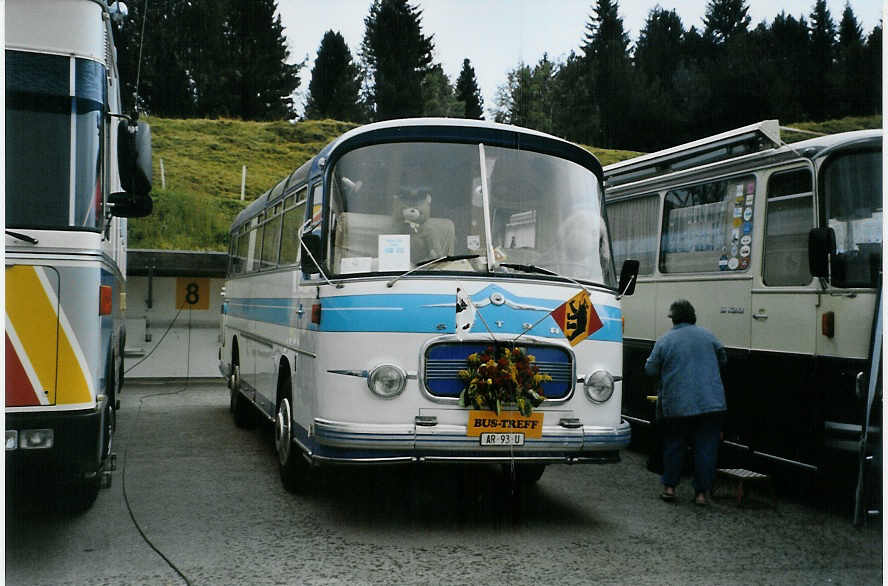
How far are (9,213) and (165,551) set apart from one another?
2.35 m

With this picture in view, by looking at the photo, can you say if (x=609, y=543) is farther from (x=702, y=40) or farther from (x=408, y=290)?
(x=702, y=40)

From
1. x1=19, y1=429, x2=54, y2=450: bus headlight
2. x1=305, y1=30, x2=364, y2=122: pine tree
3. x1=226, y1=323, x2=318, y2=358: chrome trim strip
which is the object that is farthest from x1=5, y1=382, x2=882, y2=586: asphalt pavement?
x1=305, y1=30, x2=364, y2=122: pine tree

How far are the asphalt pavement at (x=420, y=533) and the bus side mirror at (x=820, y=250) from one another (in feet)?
6.42

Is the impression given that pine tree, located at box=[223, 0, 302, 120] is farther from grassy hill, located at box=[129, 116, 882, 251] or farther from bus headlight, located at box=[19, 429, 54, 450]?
bus headlight, located at box=[19, 429, 54, 450]

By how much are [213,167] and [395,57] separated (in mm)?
25986

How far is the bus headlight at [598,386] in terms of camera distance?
7.14m

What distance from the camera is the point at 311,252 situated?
7309mm

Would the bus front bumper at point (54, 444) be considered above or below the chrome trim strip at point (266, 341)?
below

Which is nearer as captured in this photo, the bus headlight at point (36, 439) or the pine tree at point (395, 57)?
the bus headlight at point (36, 439)

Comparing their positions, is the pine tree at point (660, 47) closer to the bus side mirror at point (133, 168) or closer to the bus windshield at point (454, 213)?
the bus windshield at point (454, 213)

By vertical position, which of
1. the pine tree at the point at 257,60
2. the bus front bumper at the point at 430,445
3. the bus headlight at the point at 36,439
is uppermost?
the pine tree at the point at 257,60

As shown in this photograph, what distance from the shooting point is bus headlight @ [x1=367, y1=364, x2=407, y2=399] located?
6.75 m

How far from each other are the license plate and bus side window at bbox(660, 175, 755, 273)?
3166mm

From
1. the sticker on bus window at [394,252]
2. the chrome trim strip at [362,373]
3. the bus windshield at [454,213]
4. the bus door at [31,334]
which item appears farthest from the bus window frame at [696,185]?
the bus door at [31,334]
